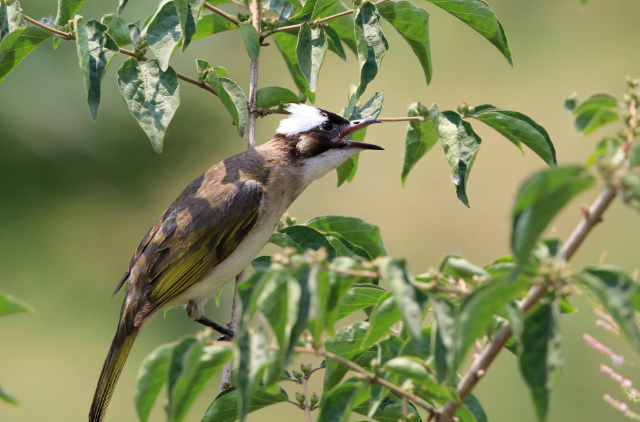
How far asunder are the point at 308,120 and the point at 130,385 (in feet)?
11.8

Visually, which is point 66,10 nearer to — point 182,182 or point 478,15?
point 478,15

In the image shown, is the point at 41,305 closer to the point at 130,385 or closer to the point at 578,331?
the point at 130,385

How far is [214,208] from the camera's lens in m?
2.34

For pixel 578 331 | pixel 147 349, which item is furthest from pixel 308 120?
pixel 147 349

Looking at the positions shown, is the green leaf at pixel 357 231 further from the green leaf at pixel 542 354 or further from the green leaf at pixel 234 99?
the green leaf at pixel 542 354

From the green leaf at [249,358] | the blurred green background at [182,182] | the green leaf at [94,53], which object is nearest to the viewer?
the green leaf at [249,358]

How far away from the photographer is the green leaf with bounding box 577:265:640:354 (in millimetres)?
809

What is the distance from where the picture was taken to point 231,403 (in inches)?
55.7

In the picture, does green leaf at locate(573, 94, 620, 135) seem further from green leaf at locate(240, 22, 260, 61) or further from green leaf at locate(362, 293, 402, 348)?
green leaf at locate(240, 22, 260, 61)

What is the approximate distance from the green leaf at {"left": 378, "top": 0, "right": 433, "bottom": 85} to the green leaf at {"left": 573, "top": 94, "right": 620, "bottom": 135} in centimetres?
81

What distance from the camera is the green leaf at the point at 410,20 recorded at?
171cm

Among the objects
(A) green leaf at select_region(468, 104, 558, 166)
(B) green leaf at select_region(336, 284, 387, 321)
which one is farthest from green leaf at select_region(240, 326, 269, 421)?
(A) green leaf at select_region(468, 104, 558, 166)

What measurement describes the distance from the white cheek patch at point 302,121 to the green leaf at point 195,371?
5.04 feet

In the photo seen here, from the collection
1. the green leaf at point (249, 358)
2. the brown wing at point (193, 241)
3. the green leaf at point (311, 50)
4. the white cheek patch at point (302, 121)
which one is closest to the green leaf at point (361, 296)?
the green leaf at point (249, 358)
